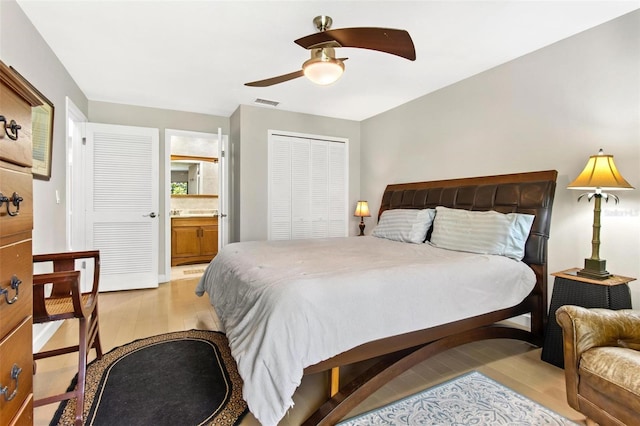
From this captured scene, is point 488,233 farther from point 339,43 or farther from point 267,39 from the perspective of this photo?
point 267,39

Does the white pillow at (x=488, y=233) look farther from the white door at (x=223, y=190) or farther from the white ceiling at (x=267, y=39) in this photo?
the white door at (x=223, y=190)

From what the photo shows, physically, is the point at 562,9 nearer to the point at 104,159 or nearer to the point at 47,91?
the point at 47,91

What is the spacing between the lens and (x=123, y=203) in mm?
4098

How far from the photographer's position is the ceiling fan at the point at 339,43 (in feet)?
5.85

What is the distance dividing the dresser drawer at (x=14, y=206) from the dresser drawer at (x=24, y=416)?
546mm

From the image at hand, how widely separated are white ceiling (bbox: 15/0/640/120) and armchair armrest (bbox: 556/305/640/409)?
199 centimetres

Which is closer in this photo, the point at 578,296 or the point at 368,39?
the point at 368,39

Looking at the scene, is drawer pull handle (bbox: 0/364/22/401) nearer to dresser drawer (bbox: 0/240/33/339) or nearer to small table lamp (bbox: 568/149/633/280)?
dresser drawer (bbox: 0/240/33/339)

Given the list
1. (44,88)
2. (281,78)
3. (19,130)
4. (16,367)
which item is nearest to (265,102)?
(281,78)

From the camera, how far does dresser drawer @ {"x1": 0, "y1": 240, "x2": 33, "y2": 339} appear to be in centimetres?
88

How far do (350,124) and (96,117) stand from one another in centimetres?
351

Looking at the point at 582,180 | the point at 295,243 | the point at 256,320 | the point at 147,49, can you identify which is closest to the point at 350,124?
the point at 295,243

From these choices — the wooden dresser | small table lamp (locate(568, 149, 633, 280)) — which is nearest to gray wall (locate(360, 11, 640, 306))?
small table lamp (locate(568, 149, 633, 280))

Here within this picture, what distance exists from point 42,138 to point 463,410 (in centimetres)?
355
